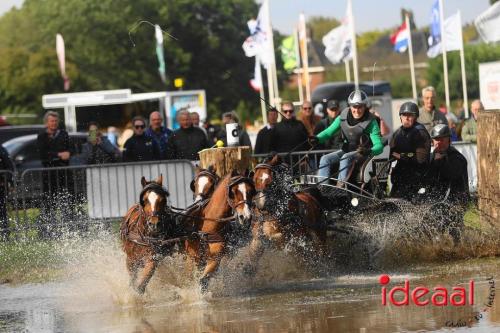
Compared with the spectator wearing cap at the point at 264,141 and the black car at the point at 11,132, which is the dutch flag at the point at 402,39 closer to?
the black car at the point at 11,132

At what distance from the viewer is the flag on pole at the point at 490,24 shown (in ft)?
77.9

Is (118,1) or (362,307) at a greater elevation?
(118,1)

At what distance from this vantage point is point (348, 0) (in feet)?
127

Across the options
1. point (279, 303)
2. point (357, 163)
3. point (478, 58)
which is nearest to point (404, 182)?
point (357, 163)

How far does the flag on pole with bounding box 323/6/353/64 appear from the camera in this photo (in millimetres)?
37375

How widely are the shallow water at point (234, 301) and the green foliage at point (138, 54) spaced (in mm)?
79910

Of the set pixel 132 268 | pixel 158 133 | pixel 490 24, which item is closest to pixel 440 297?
pixel 132 268

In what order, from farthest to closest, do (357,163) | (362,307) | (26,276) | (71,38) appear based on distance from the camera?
1. (71,38)
2. (26,276)
3. (357,163)
4. (362,307)

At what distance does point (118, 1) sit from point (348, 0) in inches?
2585

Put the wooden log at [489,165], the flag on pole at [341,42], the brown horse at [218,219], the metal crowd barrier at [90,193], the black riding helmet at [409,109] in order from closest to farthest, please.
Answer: the brown horse at [218,219]
the black riding helmet at [409,109]
the wooden log at [489,165]
the metal crowd barrier at [90,193]
the flag on pole at [341,42]

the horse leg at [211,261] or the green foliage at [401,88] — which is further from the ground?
the green foliage at [401,88]

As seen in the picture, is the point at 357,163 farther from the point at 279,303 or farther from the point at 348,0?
the point at 348,0

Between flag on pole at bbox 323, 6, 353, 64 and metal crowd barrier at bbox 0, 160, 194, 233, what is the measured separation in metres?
19.4

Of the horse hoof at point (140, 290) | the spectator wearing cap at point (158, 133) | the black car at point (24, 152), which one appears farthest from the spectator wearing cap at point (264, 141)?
the black car at point (24, 152)
